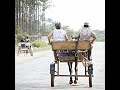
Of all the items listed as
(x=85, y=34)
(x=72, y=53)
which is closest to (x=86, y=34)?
(x=85, y=34)

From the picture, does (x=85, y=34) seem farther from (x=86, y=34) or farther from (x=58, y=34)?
(x=58, y=34)

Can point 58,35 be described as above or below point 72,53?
above

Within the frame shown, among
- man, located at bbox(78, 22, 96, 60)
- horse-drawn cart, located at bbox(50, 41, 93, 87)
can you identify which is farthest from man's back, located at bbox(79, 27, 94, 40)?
horse-drawn cart, located at bbox(50, 41, 93, 87)

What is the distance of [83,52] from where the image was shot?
7.79 metres

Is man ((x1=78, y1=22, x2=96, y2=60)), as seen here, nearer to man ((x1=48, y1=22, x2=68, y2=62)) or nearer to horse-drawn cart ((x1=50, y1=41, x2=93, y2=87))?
horse-drawn cart ((x1=50, y1=41, x2=93, y2=87))

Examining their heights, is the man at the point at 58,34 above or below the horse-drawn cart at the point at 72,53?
above

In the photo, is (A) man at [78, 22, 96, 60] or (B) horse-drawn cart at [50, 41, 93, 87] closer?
(B) horse-drawn cart at [50, 41, 93, 87]

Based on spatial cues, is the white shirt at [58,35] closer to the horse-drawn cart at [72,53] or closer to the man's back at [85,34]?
the horse-drawn cart at [72,53]

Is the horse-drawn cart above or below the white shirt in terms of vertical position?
below

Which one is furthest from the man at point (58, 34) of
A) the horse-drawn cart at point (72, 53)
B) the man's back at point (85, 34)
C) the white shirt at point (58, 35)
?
the man's back at point (85, 34)
